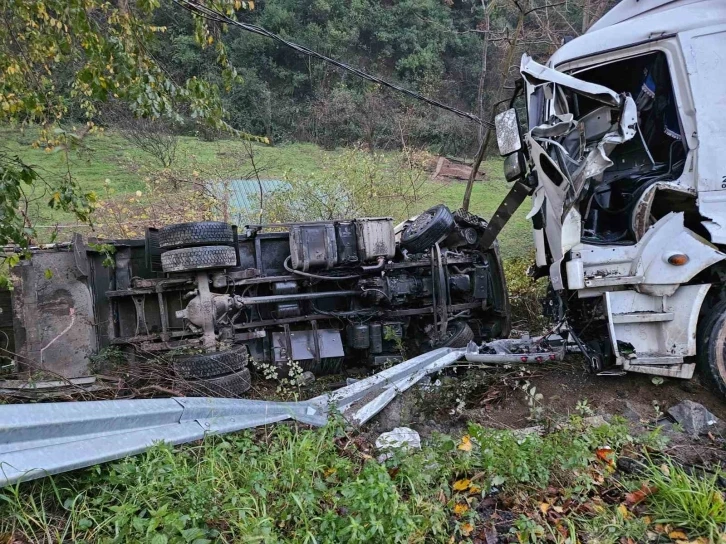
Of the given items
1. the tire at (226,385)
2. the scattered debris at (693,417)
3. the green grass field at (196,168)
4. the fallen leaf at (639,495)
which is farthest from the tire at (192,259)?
the green grass field at (196,168)

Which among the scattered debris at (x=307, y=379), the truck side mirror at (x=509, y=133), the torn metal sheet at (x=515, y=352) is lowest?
the scattered debris at (x=307, y=379)

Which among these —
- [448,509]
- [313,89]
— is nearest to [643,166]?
[448,509]

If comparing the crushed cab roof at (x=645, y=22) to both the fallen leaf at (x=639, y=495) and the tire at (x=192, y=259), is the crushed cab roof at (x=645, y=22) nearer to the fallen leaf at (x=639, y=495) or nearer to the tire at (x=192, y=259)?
the fallen leaf at (x=639, y=495)

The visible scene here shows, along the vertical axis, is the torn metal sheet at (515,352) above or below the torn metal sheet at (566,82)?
below

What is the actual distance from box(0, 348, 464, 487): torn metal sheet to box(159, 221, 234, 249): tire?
1.47m

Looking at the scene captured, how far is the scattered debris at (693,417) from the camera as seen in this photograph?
3213mm

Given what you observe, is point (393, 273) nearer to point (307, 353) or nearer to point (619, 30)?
point (307, 353)

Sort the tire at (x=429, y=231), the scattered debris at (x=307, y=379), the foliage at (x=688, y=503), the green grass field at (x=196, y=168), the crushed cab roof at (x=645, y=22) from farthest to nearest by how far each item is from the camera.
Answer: the green grass field at (x=196, y=168) < the tire at (x=429, y=231) < the scattered debris at (x=307, y=379) < the crushed cab roof at (x=645, y=22) < the foliage at (x=688, y=503)

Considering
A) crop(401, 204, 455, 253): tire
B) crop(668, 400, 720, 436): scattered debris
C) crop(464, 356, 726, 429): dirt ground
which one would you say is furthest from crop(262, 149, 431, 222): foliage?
crop(668, 400, 720, 436): scattered debris

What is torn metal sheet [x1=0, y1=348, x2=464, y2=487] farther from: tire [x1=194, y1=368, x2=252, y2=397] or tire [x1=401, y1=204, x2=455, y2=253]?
tire [x1=401, y1=204, x2=455, y2=253]

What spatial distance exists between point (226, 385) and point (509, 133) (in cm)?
309

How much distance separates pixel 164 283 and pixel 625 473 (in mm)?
3636

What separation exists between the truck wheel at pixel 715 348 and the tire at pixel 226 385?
352 cm

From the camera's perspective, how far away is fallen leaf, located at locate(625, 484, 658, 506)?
238cm
